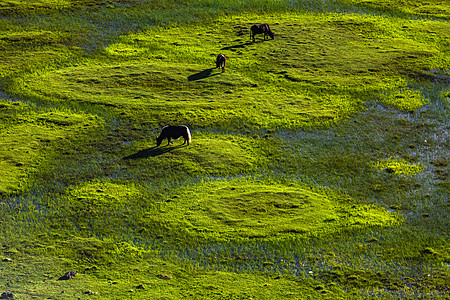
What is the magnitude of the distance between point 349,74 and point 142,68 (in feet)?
46.9

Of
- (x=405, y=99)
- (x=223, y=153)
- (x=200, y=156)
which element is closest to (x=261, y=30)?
(x=405, y=99)

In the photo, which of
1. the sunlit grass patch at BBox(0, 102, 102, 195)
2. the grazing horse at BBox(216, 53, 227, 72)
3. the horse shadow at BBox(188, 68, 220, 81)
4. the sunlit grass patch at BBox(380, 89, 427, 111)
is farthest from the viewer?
the grazing horse at BBox(216, 53, 227, 72)

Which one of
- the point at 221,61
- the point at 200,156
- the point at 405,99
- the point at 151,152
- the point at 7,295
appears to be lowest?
the point at 7,295

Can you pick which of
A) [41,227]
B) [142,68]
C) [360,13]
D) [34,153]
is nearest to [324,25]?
[360,13]

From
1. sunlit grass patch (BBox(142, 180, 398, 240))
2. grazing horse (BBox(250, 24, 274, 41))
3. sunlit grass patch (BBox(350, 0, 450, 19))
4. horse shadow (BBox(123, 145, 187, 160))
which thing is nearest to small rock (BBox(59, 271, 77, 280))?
sunlit grass patch (BBox(142, 180, 398, 240))

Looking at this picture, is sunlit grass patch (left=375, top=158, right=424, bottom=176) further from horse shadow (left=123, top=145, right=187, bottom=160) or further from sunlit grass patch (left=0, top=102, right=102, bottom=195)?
sunlit grass patch (left=0, top=102, right=102, bottom=195)

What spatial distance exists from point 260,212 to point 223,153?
5706mm

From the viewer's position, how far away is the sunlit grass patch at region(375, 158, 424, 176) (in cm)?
2848

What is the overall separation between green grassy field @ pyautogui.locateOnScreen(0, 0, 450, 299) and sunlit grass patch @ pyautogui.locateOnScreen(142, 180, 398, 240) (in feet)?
0.28

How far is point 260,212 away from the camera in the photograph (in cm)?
2491

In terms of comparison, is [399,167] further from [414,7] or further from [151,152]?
[414,7]

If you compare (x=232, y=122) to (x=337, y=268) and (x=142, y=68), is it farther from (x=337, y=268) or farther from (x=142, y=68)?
Answer: (x=337, y=268)

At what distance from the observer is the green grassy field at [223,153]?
2148 centimetres

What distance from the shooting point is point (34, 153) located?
2962 cm
